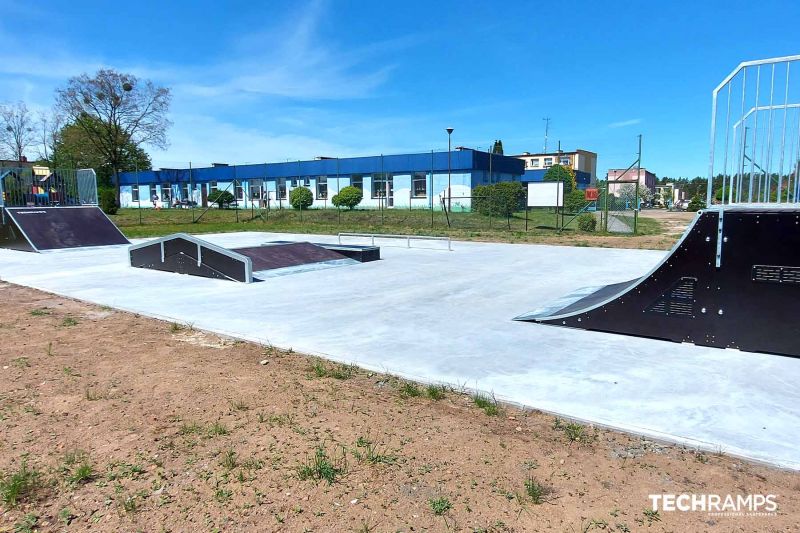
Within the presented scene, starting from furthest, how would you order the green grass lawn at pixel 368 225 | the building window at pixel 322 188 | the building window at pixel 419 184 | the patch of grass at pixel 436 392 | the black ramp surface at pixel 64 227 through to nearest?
the building window at pixel 322 188
the building window at pixel 419 184
the green grass lawn at pixel 368 225
the black ramp surface at pixel 64 227
the patch of grass at pixel 436 392

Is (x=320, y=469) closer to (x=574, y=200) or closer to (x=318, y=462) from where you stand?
(x=318, y=462)

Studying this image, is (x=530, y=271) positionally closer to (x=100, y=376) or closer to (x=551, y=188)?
(x=100, y=376)

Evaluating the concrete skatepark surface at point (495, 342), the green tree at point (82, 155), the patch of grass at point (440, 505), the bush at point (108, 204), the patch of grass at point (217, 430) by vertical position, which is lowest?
the patch of grass at point (440, 505)

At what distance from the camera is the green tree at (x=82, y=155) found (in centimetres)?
5091

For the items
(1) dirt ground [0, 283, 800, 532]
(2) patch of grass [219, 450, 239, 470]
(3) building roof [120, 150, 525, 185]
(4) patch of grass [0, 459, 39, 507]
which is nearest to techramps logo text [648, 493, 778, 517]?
(1) dirt ground [0, 283, 800, 532]

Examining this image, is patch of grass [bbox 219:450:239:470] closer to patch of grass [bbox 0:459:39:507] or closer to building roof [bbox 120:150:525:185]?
patch of grass [bbox 0:459:39:507]

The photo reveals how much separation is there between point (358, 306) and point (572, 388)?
3834 millimetres

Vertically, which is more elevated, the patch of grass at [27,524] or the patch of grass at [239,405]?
the patch of grass at [239,405]

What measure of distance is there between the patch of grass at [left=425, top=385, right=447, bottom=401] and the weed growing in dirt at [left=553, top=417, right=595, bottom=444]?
90 centimetres

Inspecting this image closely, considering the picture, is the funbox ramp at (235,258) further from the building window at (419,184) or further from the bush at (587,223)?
the building window at (419,184)

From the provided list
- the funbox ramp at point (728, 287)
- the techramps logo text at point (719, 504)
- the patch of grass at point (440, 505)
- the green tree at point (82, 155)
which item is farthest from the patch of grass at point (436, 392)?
the green tree at point (82, 155)

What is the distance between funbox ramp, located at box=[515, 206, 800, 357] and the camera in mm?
4691

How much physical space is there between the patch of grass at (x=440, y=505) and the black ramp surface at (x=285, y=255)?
8833 millimetres

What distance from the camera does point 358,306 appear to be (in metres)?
7.35
